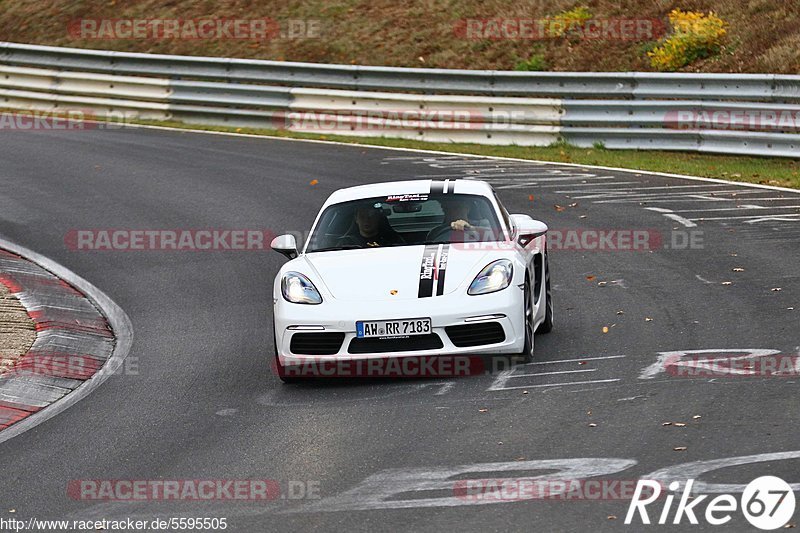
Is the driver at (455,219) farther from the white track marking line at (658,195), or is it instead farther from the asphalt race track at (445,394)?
the white track marking line at (658,195)

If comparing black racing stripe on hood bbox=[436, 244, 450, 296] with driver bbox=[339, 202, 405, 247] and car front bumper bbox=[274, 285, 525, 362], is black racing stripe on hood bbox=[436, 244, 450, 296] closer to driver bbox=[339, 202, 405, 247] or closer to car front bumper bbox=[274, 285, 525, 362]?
car front bumper bbox=[274, 285, 525, 362]

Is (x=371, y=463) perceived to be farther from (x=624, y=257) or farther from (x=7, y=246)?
(x=7, y=246)

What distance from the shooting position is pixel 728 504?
6164 millimetres

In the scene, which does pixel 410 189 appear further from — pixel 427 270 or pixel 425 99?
pixel 425 99

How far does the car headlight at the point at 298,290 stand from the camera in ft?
31.2

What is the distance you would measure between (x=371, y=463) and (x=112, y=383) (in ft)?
10.5

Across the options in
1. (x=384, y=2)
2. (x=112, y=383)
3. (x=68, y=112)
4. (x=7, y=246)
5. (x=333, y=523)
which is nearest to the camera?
(x=333, y=523)

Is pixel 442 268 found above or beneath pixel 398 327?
above

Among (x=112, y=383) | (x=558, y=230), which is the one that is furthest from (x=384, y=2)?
(x=112, y=383)

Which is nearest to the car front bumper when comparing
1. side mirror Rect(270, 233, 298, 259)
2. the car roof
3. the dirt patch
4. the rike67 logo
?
side mirror Rect(270, 233, 298, 259)

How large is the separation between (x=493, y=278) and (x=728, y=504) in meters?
3.57

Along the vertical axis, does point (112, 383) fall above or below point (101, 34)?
below

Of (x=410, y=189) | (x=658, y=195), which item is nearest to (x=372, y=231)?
(x=410, y=189)

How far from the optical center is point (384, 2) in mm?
30094
